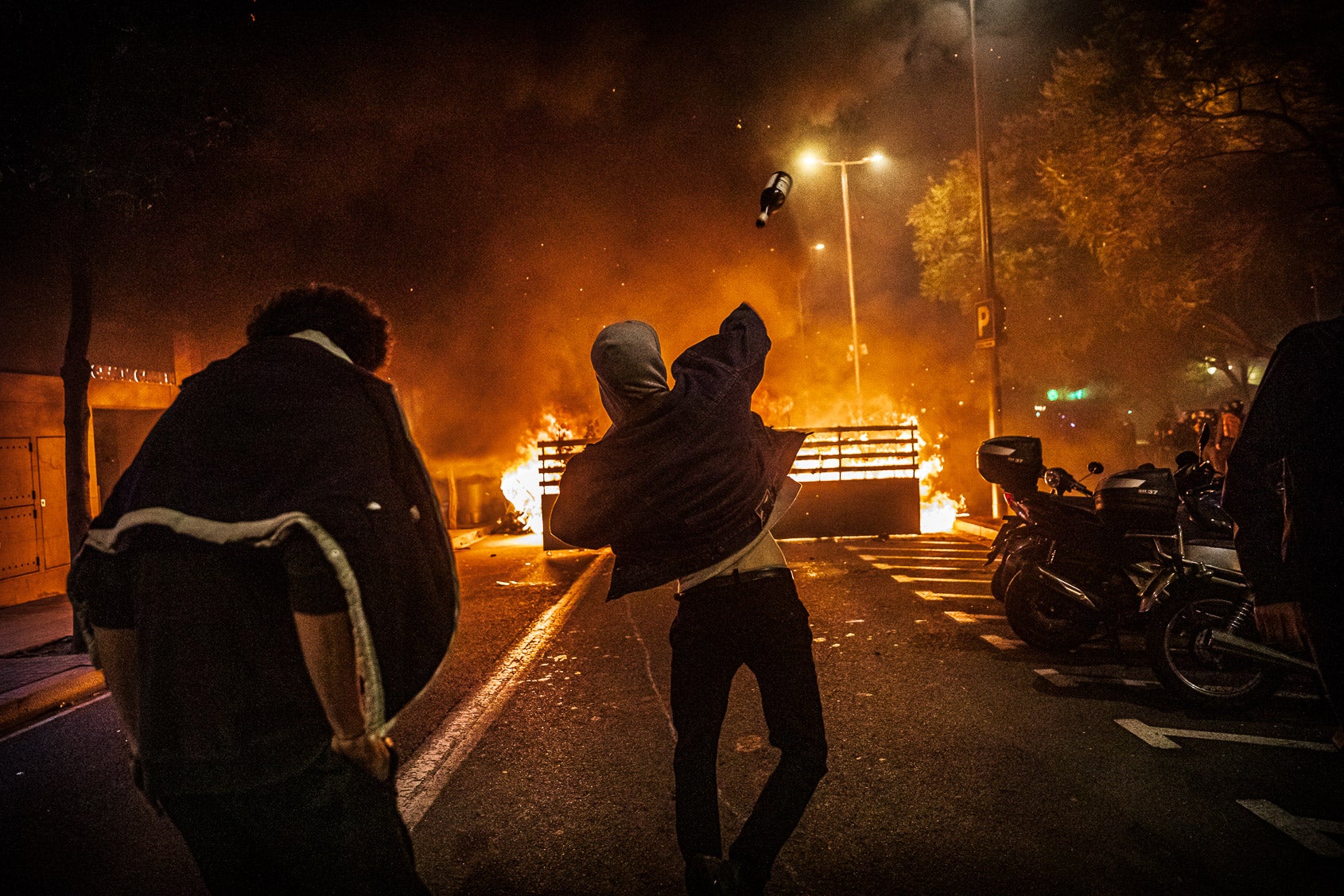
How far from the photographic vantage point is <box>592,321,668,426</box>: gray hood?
231cm

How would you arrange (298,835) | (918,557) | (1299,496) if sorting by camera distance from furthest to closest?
1. (918,557)
2. (1299,496)
3. (298,835)

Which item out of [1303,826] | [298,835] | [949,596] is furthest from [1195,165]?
[298,835]

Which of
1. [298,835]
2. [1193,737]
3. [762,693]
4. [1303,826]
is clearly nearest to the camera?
[298,835]

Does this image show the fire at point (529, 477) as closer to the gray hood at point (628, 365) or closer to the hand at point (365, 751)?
the gray hood at point (628, 365)

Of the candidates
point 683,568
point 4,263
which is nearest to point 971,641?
point 683,568

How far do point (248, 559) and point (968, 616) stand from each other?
5862 millimetres

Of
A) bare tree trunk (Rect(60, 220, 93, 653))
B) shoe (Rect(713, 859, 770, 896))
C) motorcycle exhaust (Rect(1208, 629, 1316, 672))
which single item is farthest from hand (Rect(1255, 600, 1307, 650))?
bare tree trunk (Rect(60, 220, 93, 653))

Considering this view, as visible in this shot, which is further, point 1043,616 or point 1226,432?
point 1226,432

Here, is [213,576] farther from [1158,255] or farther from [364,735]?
[1158,255]

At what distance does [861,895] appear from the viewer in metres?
2.51

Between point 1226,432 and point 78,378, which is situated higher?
point 78,378

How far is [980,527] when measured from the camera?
11.8 meters

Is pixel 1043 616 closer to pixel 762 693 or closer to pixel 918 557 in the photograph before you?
pixel 762 693

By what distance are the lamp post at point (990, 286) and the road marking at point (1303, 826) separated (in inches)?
383
